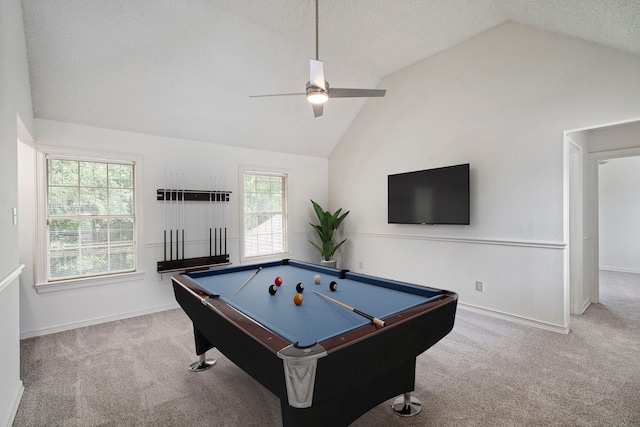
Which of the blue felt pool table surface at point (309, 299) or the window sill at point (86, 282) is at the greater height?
the blue felt pool table surface at point (309, 299)

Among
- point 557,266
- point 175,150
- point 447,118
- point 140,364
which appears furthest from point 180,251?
point 557,266

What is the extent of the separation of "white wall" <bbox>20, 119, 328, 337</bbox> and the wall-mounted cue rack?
9 centimetres

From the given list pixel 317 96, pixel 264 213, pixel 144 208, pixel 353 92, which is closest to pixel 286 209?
pixel 264 213

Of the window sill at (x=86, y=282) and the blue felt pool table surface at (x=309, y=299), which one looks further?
the window sill at (x=86, y=282)

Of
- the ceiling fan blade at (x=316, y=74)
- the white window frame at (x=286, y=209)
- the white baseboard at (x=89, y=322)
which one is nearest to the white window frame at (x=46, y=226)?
the white baseboard at (x=89, y=322)

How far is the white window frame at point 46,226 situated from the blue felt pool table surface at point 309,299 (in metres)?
1.74

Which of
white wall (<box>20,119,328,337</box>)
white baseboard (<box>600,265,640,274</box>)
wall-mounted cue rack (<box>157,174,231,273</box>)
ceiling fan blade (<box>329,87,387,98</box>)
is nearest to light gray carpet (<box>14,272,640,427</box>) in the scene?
white wall (<box>20,119,328,337</box>)

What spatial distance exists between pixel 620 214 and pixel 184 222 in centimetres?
765

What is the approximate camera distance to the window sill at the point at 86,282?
326 centimetres

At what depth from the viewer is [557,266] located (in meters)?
3.08

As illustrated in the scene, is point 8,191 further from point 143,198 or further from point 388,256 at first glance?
point 388,256

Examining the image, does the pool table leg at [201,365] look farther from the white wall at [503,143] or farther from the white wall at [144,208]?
the white wall at [503,143]

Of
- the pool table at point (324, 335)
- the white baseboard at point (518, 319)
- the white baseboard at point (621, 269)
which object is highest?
the pool table at point (324, 335)

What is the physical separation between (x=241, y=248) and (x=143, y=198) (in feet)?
5.01
